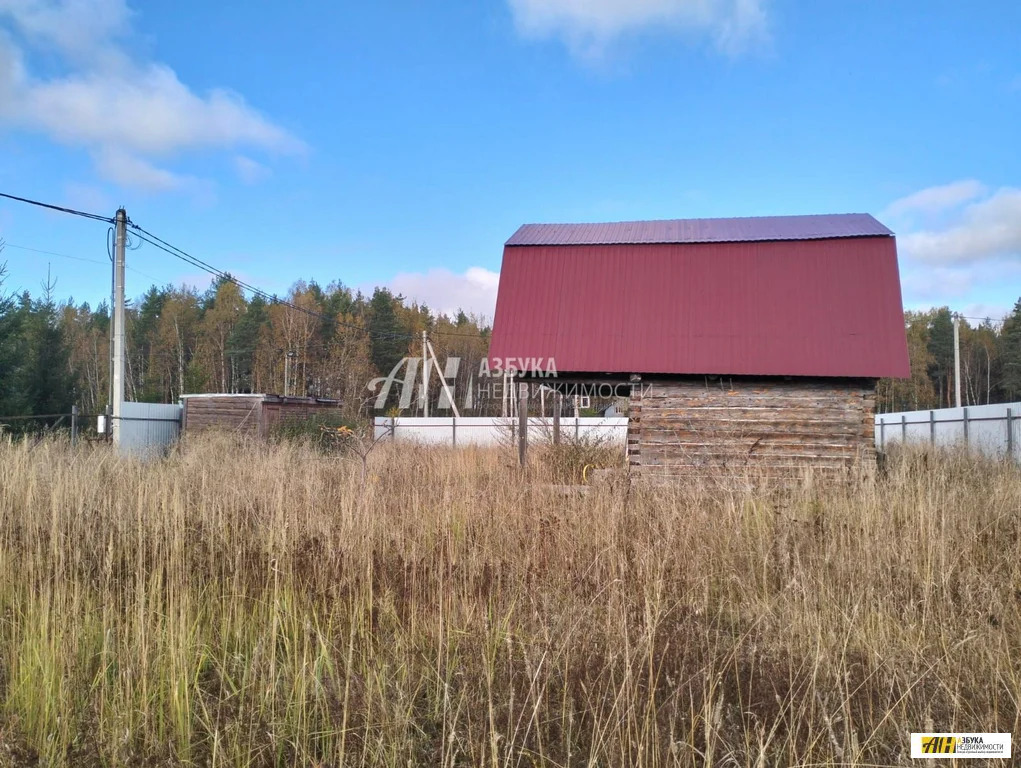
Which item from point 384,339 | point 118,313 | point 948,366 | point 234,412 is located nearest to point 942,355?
point 948,366

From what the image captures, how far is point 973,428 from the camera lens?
15.8 m

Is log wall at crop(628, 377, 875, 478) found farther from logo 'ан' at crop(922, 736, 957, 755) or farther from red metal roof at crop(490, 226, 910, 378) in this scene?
logo 'ан' at crop(922, 736, 957, 755)

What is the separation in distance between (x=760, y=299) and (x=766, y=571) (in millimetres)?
6154

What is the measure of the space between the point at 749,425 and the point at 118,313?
12467 millimetres

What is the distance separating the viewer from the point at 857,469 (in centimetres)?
845

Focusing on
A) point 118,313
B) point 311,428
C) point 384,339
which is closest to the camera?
point 118,313

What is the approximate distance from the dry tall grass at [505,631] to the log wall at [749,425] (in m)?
3.36

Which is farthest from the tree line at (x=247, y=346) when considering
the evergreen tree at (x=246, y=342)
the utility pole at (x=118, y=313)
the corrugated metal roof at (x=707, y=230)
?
the corrugated metal roof at (x=707, y=230)

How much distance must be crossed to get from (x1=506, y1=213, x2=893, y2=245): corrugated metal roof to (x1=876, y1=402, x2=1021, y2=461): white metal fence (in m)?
5.26

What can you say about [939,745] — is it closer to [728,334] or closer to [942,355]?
[728,334]

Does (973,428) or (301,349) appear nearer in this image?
(973,428)

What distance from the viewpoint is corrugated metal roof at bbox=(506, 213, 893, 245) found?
31.3 feet

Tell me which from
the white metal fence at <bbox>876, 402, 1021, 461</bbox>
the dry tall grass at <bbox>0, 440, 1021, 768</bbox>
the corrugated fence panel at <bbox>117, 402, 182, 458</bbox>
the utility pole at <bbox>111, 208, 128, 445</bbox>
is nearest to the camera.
Result: the dry tall grass at <bbox>0, 440, 1021, 768</bbox>

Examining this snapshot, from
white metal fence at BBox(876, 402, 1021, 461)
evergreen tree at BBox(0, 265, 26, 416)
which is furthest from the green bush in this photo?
white metal fence at BBox(876, 402, 1021, 461)
